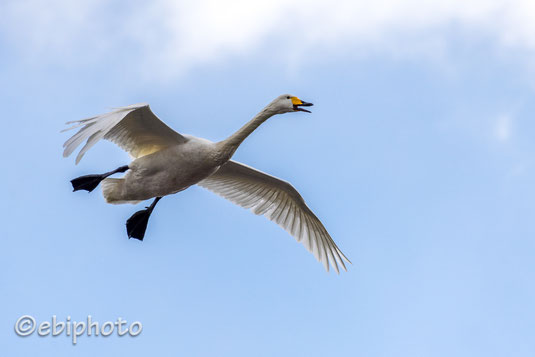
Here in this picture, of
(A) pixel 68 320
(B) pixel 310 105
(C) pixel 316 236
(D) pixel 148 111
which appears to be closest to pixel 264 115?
(B) pixel 310 105

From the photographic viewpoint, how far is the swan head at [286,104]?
45.8ft

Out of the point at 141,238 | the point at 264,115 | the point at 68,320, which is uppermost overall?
the point at 264,115

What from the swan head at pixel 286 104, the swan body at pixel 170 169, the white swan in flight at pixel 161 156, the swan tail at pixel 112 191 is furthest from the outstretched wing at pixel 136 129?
the swan head at pixel 286 104

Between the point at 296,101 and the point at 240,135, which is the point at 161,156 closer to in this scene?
the point at 240,135

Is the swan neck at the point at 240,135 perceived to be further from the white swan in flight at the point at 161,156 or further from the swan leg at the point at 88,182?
the swan leg at the point at 88,182

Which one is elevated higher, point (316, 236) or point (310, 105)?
point (310, 105)

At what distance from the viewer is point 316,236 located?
1639 centimetres

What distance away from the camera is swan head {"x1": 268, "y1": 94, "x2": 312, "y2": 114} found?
14.0 metres

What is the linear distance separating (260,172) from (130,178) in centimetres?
249

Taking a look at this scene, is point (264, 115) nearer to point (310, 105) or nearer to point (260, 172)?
point (310, 105)

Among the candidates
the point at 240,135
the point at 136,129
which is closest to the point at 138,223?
the point at 136,129

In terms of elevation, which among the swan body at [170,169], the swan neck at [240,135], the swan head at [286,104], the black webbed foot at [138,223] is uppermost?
the swan head at [286,104]

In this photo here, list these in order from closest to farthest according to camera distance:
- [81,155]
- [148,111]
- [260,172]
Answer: [81,155] < [148,111] < [260,172]

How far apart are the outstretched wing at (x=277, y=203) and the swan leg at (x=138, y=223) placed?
107cm
